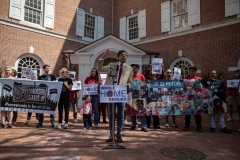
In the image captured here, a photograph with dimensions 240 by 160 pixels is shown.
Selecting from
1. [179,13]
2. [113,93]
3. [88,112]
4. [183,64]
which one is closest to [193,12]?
[179,13]

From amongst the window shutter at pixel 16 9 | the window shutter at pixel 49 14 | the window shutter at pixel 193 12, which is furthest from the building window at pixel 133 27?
the window shutter at pixel 16 9

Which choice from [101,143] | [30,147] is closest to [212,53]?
[101,143]

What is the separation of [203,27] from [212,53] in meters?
1.82

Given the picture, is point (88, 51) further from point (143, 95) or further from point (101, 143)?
point (101, 143)

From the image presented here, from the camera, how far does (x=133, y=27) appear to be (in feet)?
51.4

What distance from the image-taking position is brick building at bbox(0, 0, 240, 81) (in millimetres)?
11234

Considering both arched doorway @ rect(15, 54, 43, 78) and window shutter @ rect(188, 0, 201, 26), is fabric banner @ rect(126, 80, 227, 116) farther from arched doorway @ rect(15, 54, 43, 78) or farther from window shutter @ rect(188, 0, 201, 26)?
arched doorway @ rect(15, 54, 43, 78)

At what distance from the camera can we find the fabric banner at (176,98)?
18.7ft

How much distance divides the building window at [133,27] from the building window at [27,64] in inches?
303

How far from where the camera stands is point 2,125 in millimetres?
5520

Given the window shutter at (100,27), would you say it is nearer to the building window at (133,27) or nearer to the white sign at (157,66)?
the building window at (133,27)

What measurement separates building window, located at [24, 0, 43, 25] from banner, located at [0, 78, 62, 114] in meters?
8.57

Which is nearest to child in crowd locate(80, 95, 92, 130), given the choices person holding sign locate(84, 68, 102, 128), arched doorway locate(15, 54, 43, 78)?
person holding sign locate(84, 68, 102, 128)

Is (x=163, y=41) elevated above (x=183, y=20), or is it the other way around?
(x=183, y=20)
